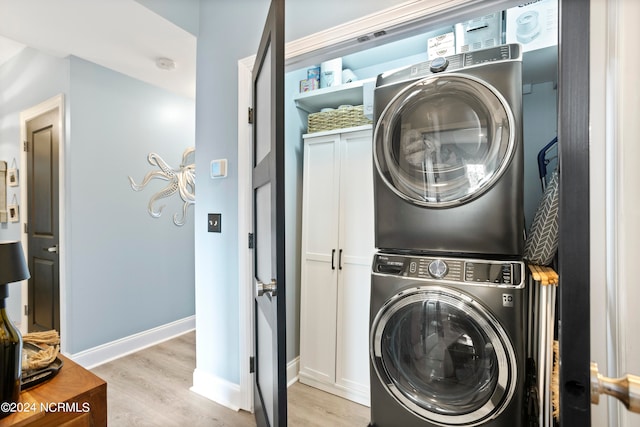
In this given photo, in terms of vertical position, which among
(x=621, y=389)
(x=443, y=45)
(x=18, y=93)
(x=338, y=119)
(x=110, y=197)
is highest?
(x=18, y=93)

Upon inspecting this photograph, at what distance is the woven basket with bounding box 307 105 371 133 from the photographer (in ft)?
6.83

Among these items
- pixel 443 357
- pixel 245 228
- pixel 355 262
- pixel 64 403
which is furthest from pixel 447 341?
pixel 64 403

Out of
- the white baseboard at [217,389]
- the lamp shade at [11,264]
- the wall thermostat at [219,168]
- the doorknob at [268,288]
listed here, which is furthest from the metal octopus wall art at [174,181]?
the doorknob at [268,288]

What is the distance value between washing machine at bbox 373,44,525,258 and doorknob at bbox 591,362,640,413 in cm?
95

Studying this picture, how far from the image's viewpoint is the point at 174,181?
10.3ft

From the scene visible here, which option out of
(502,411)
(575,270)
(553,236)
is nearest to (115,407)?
(502,411)

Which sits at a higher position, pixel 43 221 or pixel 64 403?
pixel 43 221

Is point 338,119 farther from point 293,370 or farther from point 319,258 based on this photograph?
point 293,370

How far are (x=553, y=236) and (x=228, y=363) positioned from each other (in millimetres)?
1940

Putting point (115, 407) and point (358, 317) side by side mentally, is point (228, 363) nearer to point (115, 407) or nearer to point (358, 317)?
point (115, 407)

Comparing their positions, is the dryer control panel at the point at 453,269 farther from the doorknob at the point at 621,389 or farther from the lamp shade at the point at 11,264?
the lamp shade at the point at 11,264

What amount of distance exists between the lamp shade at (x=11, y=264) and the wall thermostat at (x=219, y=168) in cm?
114

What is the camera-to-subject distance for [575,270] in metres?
0.40

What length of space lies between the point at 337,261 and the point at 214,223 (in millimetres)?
870
